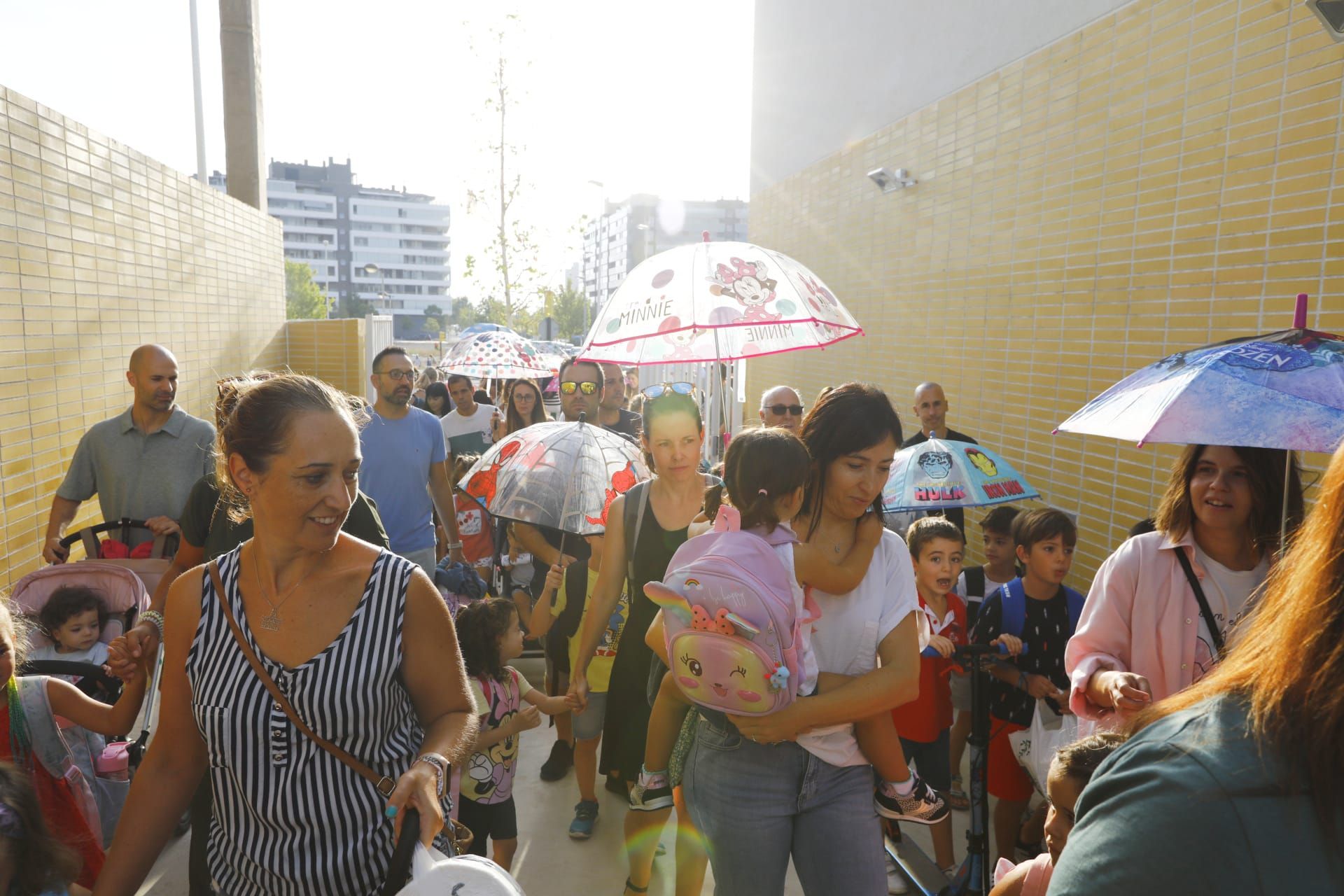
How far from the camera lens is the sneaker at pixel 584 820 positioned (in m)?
4.41

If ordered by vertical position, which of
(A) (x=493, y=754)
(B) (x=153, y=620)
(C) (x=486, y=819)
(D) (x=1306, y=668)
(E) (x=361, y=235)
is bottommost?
(C) (x=486, y=819)

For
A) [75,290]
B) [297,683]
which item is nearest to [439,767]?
[297,683]

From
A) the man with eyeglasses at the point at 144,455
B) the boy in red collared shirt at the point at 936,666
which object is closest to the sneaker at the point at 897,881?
the boy in red collared shirt at the point at 936,666

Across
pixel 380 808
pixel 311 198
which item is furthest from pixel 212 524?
pixel 311 198

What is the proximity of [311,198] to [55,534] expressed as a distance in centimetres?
13312

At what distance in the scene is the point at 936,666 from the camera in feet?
13.7

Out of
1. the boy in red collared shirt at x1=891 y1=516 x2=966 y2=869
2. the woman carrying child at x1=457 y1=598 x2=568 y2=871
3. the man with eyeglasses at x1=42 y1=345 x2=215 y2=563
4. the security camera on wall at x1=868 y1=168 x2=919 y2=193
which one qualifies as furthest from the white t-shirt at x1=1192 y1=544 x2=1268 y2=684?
the security camera on wall at x1=868 y1=168 x2=919 y2=193

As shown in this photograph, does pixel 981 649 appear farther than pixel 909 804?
Yes

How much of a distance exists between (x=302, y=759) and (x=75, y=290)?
6.53m

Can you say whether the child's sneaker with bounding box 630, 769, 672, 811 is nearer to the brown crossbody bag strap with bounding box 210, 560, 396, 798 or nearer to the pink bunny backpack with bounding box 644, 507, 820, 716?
the pink bunny backpack with bounding box 644, 507, 820, 716

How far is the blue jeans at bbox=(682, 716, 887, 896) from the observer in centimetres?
242

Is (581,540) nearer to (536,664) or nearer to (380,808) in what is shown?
(536,664)

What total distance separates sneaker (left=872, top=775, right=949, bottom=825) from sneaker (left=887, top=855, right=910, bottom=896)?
1479 mm

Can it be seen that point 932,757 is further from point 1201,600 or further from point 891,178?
point 891,178
